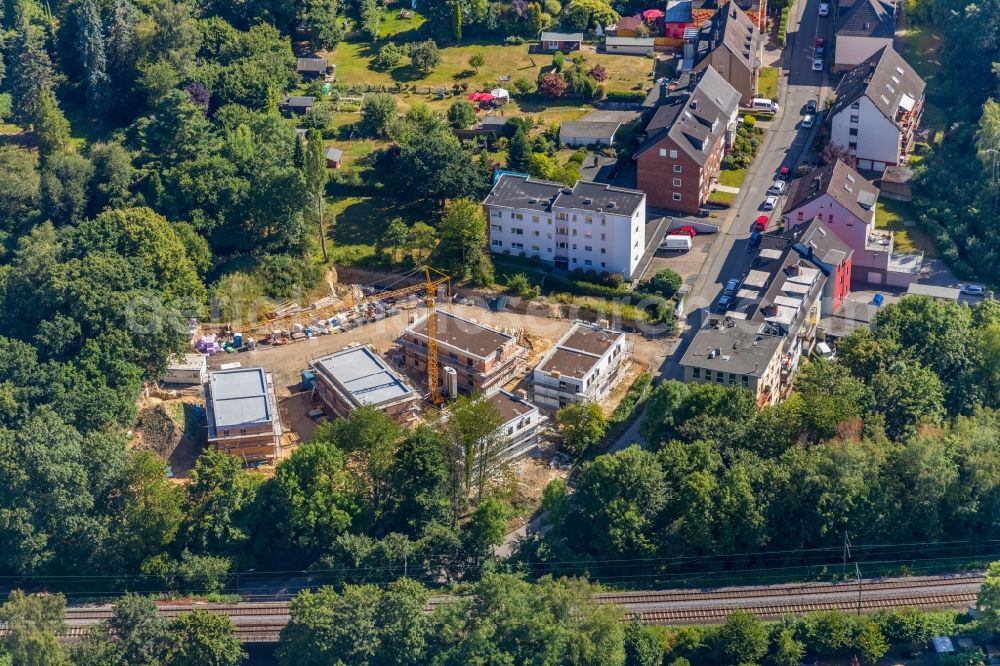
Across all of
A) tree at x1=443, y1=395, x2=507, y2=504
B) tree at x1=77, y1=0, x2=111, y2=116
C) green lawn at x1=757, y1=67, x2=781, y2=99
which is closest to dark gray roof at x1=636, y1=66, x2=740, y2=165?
green lawn at x1=757, y1=67, x2=781, y2=99

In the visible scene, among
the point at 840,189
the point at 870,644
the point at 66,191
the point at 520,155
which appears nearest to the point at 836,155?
the point at 840,189

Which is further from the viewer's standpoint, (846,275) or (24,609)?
(846,275)

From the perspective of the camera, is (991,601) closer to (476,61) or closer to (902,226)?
(902,226)

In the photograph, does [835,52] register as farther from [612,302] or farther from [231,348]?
[231,348]

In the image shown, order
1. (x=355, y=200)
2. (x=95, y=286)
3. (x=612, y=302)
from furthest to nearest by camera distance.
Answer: (x=355, y=200) < (x=612, y=302) < (x=95, y=286)

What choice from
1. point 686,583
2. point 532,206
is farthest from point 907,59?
point 686,583

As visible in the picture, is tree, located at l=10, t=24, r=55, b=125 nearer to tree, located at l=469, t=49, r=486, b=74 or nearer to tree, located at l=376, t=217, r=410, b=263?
tree, located at l=376, t=217, r=410, b=263

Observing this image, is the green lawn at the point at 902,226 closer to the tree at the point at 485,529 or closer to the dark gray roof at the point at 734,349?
the dark gray roof at the point at 734,349

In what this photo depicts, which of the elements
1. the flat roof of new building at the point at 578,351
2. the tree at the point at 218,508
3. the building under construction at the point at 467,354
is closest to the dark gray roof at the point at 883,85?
the flat roof of new building at the point at 578,351
